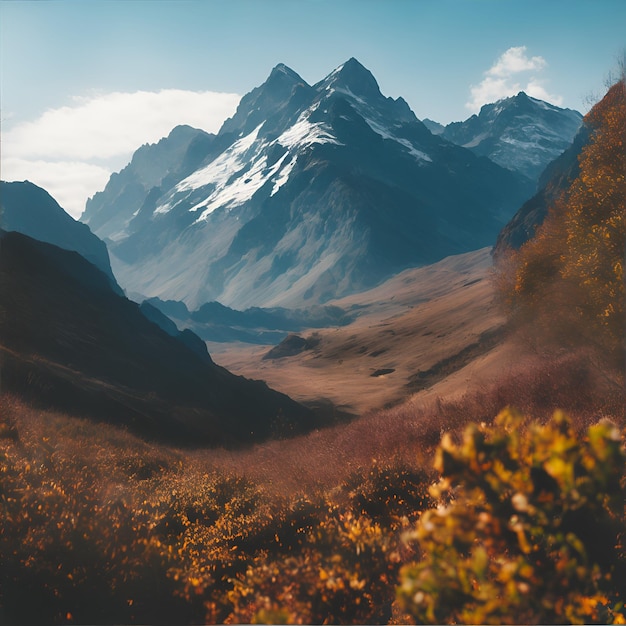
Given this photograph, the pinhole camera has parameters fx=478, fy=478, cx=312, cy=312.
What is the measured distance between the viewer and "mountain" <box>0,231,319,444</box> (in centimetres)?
2577

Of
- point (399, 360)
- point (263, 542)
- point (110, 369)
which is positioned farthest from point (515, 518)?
point (399, 360)

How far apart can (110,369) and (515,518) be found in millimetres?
39763

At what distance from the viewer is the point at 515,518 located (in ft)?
9.91

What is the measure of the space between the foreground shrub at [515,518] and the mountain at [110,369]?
21.3m

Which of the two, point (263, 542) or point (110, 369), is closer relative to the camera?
point (263, 542)

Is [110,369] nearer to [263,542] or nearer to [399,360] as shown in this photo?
[263,542]

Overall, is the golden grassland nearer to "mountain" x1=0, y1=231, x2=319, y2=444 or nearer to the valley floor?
"mountain" x1=0, y1=231, x2=319, y2=444

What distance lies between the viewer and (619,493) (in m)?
3.15

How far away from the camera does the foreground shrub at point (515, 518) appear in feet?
9.51

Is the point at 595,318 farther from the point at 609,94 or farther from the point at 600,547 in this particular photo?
the point at 600,547

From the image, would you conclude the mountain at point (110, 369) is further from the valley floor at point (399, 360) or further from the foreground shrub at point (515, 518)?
the foreground shrub at point (515, 518)

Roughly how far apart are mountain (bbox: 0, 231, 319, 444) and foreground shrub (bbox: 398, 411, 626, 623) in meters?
21.3

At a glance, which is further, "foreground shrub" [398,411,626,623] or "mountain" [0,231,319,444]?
"mountain" [0,231,319,444]

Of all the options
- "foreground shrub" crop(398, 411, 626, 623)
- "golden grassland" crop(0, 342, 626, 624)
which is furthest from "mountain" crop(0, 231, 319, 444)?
"foreground shrub" crop(398, 411, 626, 623)
